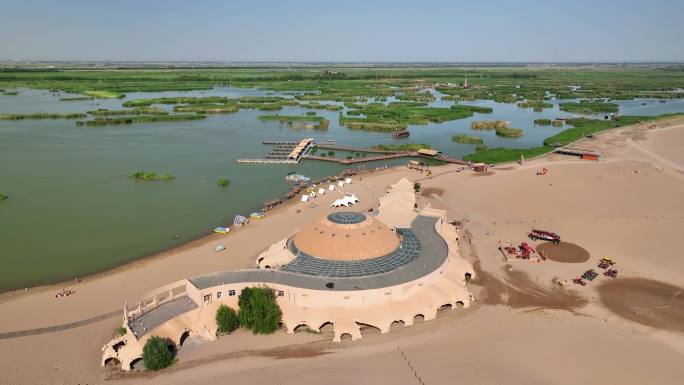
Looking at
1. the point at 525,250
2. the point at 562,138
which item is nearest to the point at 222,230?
the point at 525,250

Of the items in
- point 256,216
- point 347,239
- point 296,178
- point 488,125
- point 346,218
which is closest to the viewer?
point 347,239

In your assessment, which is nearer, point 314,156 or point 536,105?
point 314,156

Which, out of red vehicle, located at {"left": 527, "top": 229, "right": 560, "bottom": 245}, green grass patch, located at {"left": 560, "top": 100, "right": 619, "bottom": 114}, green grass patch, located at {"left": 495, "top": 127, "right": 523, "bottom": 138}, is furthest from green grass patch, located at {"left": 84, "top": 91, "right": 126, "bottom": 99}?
red vehicle, located at {"left": 527, "top": 229, "right": 560, "bottom": 245}

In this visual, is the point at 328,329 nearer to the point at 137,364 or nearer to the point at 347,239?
the point at 347,239

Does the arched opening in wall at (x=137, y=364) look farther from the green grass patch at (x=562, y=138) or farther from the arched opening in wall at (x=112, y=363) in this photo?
the green grass patch at (x=562, y=138)

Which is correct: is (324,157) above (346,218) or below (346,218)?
below

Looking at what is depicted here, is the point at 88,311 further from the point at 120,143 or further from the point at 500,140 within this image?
the point at 500,140
